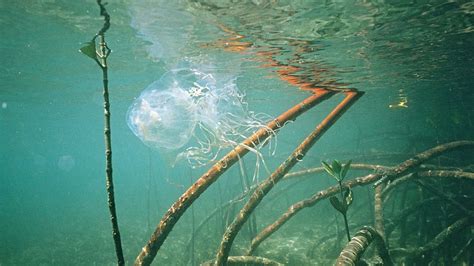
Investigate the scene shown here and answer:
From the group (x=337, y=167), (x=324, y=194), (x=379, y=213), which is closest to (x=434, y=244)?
(x=379, y=213)

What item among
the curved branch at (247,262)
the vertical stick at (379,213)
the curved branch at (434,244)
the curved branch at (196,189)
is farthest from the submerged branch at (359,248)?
the curved branch at (247,262)

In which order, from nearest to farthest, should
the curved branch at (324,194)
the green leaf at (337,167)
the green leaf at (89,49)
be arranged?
1. the green leaf at (89,49)
2. the green leaf at (337,167)
3. the curved branch at (324,194)

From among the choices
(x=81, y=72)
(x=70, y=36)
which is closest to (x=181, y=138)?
(x=70, y=36)

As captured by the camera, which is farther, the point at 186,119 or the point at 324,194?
the point at 324,194

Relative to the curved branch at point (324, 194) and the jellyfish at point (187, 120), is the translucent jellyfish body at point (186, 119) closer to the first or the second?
the jellyfish at point (187, 120)

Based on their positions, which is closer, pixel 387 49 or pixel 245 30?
pixel 245 30

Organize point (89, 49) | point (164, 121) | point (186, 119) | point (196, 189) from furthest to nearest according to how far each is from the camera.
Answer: point (186, 119), point (164, 121), point (196, 189), point (89, 49)

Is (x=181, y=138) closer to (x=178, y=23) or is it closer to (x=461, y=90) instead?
(x=178, y=23)

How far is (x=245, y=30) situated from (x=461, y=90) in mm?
20531

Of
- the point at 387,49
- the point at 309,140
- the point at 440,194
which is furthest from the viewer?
the point at 387,49

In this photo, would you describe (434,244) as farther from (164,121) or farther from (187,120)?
(164,121)

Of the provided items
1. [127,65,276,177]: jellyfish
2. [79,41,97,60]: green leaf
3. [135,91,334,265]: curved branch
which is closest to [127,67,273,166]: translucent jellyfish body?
[127,65,276,177]: jellyfish

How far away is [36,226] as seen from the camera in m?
32.1

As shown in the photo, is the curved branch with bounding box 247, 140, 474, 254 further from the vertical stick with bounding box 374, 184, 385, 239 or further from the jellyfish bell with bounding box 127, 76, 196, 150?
the jellyfish bell with bounding box 127, 76, 196, 150
